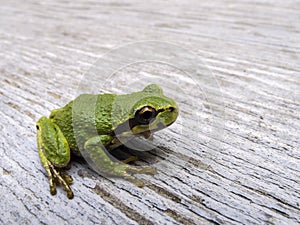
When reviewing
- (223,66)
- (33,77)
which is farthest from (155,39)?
(33,77)

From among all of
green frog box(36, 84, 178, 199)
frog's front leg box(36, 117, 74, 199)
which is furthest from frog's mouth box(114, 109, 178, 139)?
frog's front leg box(36, 117, 74, 199)

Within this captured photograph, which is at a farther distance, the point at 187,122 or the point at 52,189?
the point at 187,122

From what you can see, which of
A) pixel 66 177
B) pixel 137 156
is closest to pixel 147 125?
pixel 137 156

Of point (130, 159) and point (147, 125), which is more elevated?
point (147, 125)

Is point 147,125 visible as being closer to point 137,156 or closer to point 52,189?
point 137,156

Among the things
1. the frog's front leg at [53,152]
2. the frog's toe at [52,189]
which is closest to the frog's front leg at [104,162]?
the frog's front leg at [53,152]

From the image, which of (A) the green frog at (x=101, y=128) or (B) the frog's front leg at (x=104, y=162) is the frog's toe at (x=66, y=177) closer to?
(A) the green frog at (x=101, y=128)

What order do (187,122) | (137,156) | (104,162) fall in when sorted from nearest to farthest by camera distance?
(104,162)
(137,156)
(187,122)
